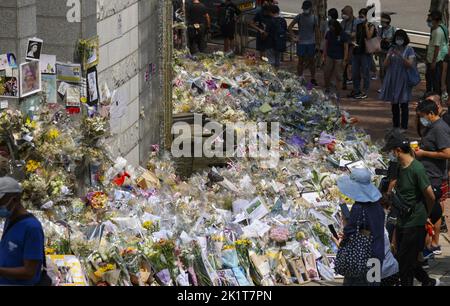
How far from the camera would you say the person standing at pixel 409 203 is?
931 centimetres

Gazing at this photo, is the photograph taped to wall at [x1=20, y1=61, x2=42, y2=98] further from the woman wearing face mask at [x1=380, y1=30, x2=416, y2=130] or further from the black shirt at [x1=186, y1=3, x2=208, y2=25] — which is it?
the black shirt at [x1=186, y1=3, x2=208, y2=25]

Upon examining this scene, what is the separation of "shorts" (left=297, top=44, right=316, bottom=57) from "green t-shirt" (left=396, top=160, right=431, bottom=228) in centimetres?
Answer: 1154

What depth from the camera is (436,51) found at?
18.0 m

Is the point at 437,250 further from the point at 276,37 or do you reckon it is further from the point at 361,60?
the point at 276,37

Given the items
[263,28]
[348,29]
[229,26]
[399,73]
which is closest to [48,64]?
[399,73]

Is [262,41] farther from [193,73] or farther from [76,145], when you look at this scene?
[76,145]

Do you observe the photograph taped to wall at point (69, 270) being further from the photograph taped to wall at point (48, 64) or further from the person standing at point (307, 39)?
the person standing at point (307, 39)

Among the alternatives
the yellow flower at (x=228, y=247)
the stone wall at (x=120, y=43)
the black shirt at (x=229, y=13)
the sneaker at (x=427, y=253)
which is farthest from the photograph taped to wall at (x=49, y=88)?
the black shirt at (x=229, y=13)

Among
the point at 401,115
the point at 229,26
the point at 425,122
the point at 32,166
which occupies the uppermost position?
the point at 425,122

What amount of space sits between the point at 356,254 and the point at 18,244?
260 cm

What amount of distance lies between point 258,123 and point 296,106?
141 cm

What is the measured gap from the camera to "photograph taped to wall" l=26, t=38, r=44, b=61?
10.3 meters

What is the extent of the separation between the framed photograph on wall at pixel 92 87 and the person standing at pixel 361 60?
9215mm
